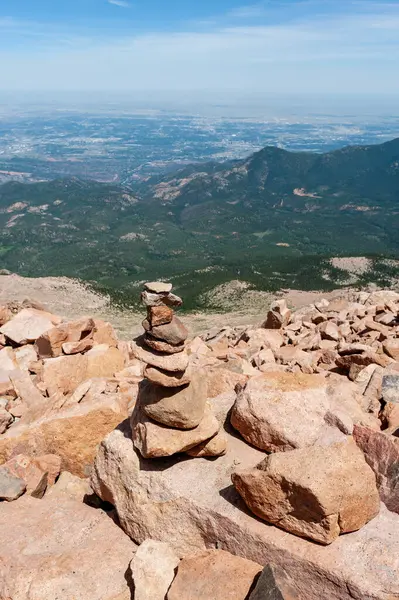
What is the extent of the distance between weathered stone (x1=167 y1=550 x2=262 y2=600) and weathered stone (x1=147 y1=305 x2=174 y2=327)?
5437mm

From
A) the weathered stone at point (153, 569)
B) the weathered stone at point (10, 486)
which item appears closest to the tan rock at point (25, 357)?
the weathered stone at point (10, 486)

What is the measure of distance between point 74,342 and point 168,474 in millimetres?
15890

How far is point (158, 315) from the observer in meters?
11.4

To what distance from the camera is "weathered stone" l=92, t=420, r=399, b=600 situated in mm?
8992

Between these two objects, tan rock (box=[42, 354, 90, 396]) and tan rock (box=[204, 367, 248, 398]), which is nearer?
tan rock (box=[204, 367, 248, 398])

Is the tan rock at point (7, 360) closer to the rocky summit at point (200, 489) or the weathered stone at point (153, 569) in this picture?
the rocky summit at point (200, 489)

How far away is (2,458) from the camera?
15180 mm

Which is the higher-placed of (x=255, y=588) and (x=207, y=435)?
(x=207, y=435)

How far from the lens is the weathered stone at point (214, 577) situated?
918cm

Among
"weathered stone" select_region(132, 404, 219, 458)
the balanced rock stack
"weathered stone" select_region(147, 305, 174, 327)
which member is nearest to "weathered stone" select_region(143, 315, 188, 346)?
the balanced rock stack

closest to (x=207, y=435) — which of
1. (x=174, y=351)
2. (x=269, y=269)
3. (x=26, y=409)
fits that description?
(x=174, y=351)

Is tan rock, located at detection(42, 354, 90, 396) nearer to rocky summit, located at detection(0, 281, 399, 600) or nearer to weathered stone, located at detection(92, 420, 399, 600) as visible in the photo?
rocky summit, located at detection(0, 281, 399, 600)

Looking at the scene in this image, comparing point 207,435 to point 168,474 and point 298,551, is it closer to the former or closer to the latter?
point 168,474

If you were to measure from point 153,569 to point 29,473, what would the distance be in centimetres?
570
